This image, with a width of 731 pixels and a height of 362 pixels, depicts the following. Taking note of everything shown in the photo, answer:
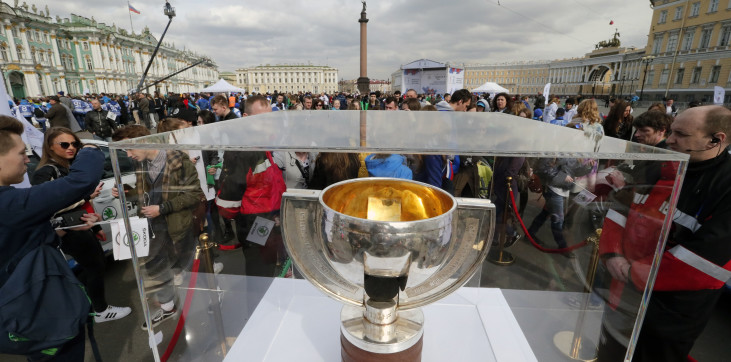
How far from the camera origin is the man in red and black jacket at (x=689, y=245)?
123cm

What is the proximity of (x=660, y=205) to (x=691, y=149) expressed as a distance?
67 centimetres

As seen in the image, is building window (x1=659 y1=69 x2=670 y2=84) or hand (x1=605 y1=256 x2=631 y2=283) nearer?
hand (x1=605 y1=256 x2=631 y2=283)

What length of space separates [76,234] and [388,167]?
2640 mm

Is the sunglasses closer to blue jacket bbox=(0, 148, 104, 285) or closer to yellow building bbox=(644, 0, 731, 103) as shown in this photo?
blue jacket bbox=(0, 148, 104, 285)

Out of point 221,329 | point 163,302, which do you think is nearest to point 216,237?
point 163,302

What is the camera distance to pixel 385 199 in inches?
45.0

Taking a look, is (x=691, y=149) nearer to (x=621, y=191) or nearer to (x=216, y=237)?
(x=621, y=191)

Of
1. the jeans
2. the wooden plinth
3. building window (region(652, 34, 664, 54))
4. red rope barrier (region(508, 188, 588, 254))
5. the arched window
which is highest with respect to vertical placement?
building window (region(652, 34, 664, 54))

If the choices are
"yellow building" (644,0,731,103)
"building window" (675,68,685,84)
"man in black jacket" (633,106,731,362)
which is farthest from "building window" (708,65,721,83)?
"man in black jacket" (633,106,731,362)

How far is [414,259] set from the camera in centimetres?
86

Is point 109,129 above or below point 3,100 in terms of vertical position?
below

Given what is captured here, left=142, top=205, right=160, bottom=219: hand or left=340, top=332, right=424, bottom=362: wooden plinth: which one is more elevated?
left=142, top=205, right=160, bottom=219: hand

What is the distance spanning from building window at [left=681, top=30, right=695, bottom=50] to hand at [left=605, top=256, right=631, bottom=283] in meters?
47.8

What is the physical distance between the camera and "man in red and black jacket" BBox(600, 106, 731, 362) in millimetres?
1234
